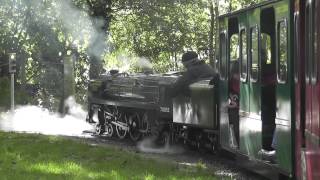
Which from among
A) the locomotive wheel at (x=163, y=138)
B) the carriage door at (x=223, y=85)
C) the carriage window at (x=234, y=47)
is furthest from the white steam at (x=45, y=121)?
the carriage window at (x=234, y=47)

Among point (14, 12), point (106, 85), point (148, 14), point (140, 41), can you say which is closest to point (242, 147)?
point (106, 85)

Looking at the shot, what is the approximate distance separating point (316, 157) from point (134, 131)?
11.8 meters

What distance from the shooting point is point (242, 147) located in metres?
10.3

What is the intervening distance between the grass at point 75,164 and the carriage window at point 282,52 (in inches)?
92.8

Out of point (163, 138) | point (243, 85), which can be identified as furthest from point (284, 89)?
point (163, 138)

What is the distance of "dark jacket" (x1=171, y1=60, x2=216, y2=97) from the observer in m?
13.9

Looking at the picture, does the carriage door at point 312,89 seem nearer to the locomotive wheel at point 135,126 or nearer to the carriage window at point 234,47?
the carriage window at point 234,47

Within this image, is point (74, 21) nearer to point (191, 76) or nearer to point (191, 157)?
point (191, 76)

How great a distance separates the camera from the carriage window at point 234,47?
10670 mm

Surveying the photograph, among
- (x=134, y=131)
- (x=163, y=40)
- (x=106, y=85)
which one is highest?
(x=163, y=40)

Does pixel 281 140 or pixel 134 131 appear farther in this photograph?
pixel 134 131

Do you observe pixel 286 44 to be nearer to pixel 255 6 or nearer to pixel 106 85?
pixel 255 6

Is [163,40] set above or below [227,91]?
above

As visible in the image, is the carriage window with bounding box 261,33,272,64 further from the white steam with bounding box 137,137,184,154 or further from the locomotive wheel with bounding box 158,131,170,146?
the locomotive wheel with bounding box 158,131,170,146
